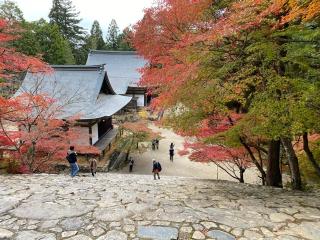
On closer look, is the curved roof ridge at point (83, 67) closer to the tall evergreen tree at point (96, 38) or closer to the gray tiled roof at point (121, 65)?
the gray tiled roof at point (121, 65)

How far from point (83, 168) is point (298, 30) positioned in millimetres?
12497

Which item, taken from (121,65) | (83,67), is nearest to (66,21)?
(121,65)

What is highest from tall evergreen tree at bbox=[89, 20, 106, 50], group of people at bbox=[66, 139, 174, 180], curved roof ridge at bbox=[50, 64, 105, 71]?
tall evergreen tree at bbox=[89, 20, 106, 50]

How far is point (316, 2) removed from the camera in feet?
15.5

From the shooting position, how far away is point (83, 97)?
63.4 feet

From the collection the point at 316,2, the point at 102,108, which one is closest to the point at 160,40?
the point at 102,108

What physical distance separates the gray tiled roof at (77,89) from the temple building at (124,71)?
12453mm

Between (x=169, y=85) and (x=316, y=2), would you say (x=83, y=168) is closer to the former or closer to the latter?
(x=169, y=85)

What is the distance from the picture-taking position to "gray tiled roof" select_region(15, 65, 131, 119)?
706 inches

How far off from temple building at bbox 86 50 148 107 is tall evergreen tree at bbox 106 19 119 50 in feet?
65.0

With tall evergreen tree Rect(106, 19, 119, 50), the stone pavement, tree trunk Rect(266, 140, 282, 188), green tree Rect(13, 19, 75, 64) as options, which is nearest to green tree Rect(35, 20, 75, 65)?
green tree Rect(13, 19, 75, 64)

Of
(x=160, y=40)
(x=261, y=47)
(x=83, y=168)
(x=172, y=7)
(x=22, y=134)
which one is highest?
(x=172, y=7)

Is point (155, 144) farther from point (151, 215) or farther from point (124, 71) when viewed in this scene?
point (124, 71)

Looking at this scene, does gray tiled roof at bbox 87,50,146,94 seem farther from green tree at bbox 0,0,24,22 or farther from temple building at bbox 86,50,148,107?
green tree at bbox 0,0,24,22
